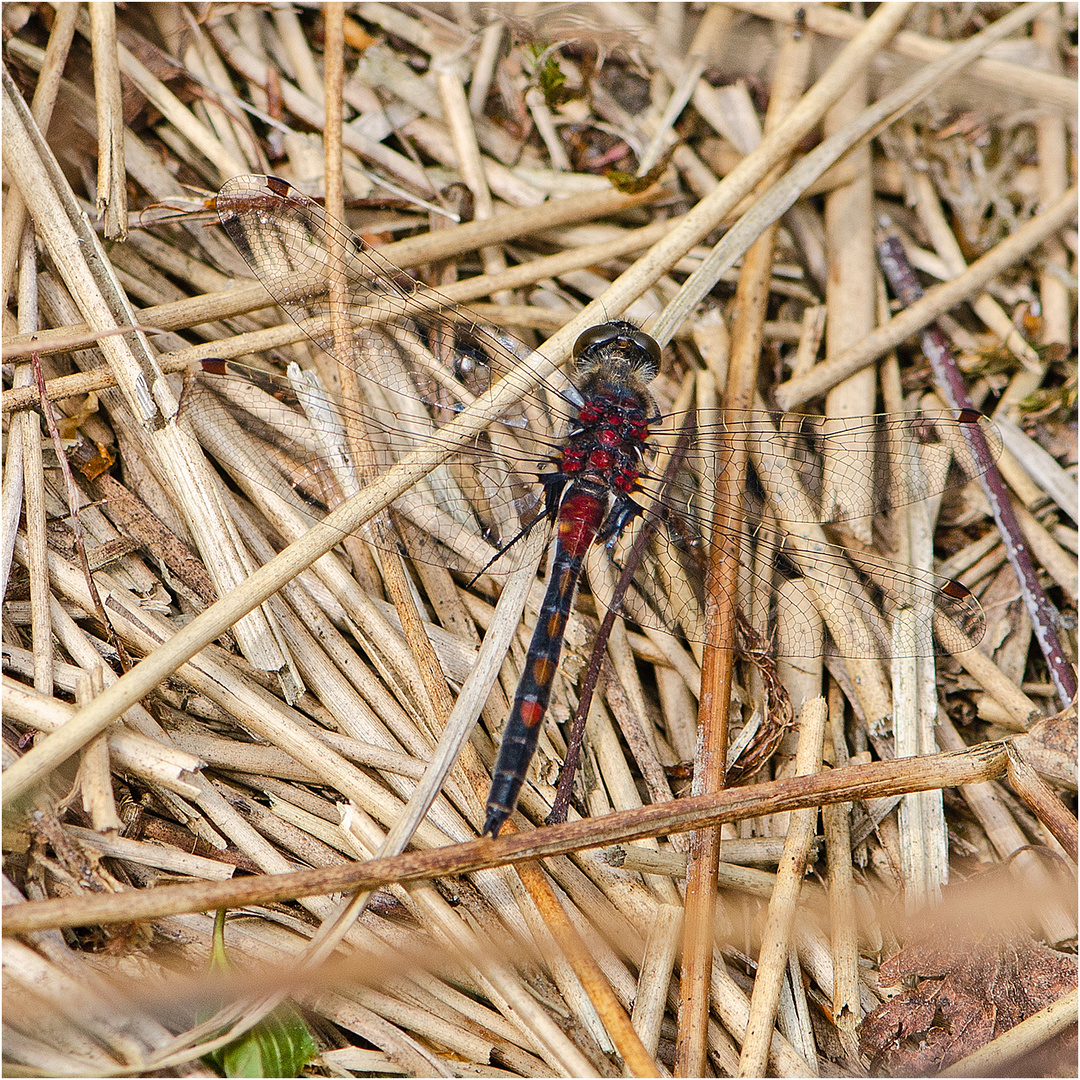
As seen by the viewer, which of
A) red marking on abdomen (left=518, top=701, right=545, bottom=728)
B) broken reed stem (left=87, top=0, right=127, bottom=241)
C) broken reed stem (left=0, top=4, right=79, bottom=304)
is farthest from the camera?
broken reed stem (left=87, top=0, right=127, bottom=241)

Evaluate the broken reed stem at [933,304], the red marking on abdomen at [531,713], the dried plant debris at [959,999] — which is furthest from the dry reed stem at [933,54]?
the dried plant debris at [959,999]

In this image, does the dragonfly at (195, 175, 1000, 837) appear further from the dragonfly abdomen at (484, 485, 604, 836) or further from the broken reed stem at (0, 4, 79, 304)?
the broken reed stem at (0, 4, 79, 304)

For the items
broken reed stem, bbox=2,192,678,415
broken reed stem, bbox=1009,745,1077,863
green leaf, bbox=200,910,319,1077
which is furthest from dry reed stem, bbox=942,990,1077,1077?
broken reed stem, bbox=2,192,678,415

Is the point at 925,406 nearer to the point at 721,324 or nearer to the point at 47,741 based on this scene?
the point at 721,324

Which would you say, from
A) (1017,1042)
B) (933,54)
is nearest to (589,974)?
(1017,1042)

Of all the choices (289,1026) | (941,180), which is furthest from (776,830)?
(941,180)

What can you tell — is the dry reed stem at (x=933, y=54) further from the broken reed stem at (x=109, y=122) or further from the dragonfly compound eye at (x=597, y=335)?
the broken reed stem at (x=109, y=122)
